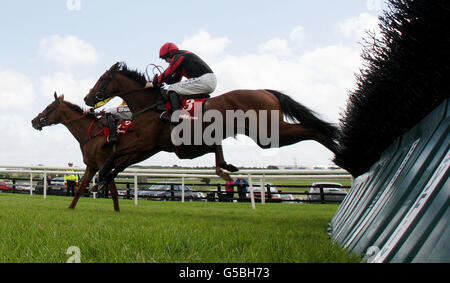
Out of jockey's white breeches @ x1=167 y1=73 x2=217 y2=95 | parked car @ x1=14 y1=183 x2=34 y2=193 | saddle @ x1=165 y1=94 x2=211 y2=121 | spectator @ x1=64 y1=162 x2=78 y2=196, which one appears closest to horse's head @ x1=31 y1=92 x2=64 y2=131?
jockey's white breeches @ x1=167 y1=73 x2=217 y2=95

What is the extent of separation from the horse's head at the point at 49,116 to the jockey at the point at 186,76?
152 inches

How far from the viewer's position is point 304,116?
5117 millimetres

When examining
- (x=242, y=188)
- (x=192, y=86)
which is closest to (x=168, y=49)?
(x=192, y=86)

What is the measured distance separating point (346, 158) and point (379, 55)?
2067mm

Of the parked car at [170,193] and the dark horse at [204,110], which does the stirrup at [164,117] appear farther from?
the parked car at [170,193]

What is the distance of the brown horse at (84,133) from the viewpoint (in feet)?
23.9

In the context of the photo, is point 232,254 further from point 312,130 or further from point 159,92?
point 159,92

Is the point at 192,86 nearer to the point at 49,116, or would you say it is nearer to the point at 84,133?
the point at 84,133

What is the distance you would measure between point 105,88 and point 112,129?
0.91 meters

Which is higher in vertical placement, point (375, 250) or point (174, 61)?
point (174, 61)

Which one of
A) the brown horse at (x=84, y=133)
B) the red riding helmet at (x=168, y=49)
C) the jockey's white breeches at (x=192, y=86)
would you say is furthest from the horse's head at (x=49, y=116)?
the jockey's white breeches at (x=192, y=86)

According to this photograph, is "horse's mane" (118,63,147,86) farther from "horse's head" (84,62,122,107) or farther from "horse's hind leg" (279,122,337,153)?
"horse's hind leg" (279,122,337,153)

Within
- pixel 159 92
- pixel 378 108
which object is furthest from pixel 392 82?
pixel 159 92

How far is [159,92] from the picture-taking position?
613 cm
